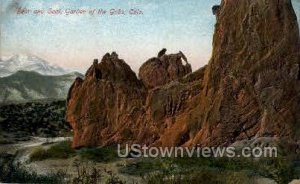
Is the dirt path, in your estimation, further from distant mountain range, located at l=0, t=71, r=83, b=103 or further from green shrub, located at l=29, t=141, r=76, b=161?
distant mountain range, located at l=0, t=71, r=83, b=103

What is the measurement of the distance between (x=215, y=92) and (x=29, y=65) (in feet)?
8.05

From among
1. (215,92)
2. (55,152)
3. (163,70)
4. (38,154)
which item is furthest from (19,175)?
(215,92)

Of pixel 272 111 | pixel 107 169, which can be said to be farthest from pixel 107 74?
pixel 272 111

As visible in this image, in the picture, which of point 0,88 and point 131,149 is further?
point 0,88

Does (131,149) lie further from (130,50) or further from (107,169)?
(130,50)

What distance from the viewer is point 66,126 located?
9.92 meters

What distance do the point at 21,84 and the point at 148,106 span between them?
1.76m

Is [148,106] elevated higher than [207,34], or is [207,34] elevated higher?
[207,34]

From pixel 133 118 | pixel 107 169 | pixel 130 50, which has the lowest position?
pixel 107 169

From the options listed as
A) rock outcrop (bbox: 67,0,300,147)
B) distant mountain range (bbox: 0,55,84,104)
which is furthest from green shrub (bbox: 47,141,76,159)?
distant mountain range (bbox: 0,55,84,104)

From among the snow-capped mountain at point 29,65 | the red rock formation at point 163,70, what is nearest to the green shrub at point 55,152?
the snow-capped mountain at point 29,65

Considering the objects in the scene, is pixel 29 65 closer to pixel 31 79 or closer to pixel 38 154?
pixel 31 79

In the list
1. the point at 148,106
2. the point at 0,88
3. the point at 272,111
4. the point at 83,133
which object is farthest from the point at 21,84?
the point at 272,111

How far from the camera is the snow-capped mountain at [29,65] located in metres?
10.1
